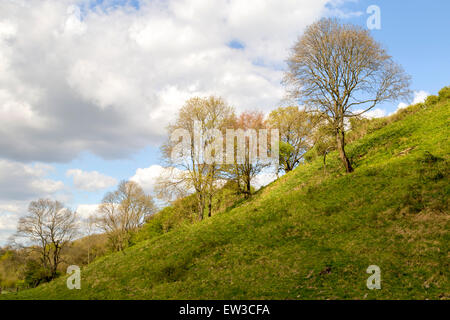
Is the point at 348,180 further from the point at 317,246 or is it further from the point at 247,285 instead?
Answer: the point at 247,285

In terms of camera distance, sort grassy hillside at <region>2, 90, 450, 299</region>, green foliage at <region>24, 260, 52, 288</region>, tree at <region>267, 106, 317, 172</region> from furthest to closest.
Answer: green foliage at <region>24, 260, 52, 288</region> < tree at <region>267, 106, 317, 172</region> < grassy hillside at <region>2, 90, 450, 299</region>

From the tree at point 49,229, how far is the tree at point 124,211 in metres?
6.64

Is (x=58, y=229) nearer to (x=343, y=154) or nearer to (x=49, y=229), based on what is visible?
(x=49, y=229)

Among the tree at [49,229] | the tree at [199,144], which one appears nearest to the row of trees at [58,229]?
the tree at [49,229]

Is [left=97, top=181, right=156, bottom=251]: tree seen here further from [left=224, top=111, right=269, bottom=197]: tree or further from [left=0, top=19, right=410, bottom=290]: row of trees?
[left=224, top=111, right=269, bottom=197]: tree

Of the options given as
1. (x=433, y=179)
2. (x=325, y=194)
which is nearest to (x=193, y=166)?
(x=325, y=194)

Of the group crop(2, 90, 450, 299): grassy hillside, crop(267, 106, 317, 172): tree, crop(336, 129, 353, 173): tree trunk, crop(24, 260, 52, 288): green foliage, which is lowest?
crop(24, 260, 52, 288): green foliage

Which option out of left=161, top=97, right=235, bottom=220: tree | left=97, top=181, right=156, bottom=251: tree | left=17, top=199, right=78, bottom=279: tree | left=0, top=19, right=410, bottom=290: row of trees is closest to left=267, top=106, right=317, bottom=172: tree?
left=0, top=19, right=410, bottom=290: row of trees

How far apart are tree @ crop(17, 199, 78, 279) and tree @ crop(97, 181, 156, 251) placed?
664 centimetres

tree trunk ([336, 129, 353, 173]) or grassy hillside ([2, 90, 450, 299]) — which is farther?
tree trunk ([336, 129, 353, 173])

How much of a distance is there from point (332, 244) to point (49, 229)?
2332 inches

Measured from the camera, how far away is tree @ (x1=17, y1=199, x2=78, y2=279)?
5434 cm

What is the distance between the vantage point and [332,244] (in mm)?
13922
